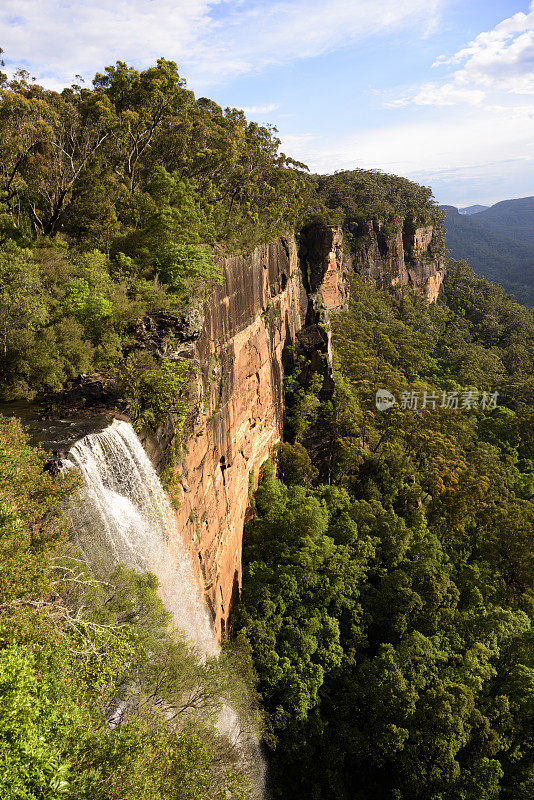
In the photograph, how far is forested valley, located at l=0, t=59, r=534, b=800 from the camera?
6320 millimetres

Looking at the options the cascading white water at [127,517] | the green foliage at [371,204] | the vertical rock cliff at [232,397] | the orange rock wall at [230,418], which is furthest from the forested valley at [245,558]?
the green foliage at [371,204]

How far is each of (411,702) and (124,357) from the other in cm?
1535

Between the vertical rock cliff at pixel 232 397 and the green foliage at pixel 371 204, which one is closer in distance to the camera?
the vertical rock cliff at pixel 232 397

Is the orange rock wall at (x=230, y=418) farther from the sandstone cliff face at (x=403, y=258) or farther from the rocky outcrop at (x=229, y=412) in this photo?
the sandstone cliff face at (x=403, y=258)

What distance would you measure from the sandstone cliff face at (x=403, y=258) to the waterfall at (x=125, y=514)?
183ft

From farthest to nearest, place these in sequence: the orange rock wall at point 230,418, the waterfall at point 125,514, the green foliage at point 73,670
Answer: the orange rock wall at point 230,418, the waterfall at point 125,514, the green foliage at point 73,670

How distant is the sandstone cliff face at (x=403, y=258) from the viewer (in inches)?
2373

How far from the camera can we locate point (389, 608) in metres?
19.7

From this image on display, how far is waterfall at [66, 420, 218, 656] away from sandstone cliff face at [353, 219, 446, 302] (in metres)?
55.8

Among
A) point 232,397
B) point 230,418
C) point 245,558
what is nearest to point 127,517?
point 230,418

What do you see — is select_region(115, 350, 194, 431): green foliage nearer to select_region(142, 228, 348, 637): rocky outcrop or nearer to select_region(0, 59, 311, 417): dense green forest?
select_region(0, 59, 311, 417): dense green forest

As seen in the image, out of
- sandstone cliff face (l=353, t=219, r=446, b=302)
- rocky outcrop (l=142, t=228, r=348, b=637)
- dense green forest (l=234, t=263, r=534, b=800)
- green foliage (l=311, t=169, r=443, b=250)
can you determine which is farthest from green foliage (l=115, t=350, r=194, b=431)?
sandstone cliff face (l=353, t=219, r=446, b=302)

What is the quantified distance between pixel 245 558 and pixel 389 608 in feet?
22.4

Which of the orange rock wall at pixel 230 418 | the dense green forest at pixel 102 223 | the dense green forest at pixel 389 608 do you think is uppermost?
the dense green forest at pixel 102 223
